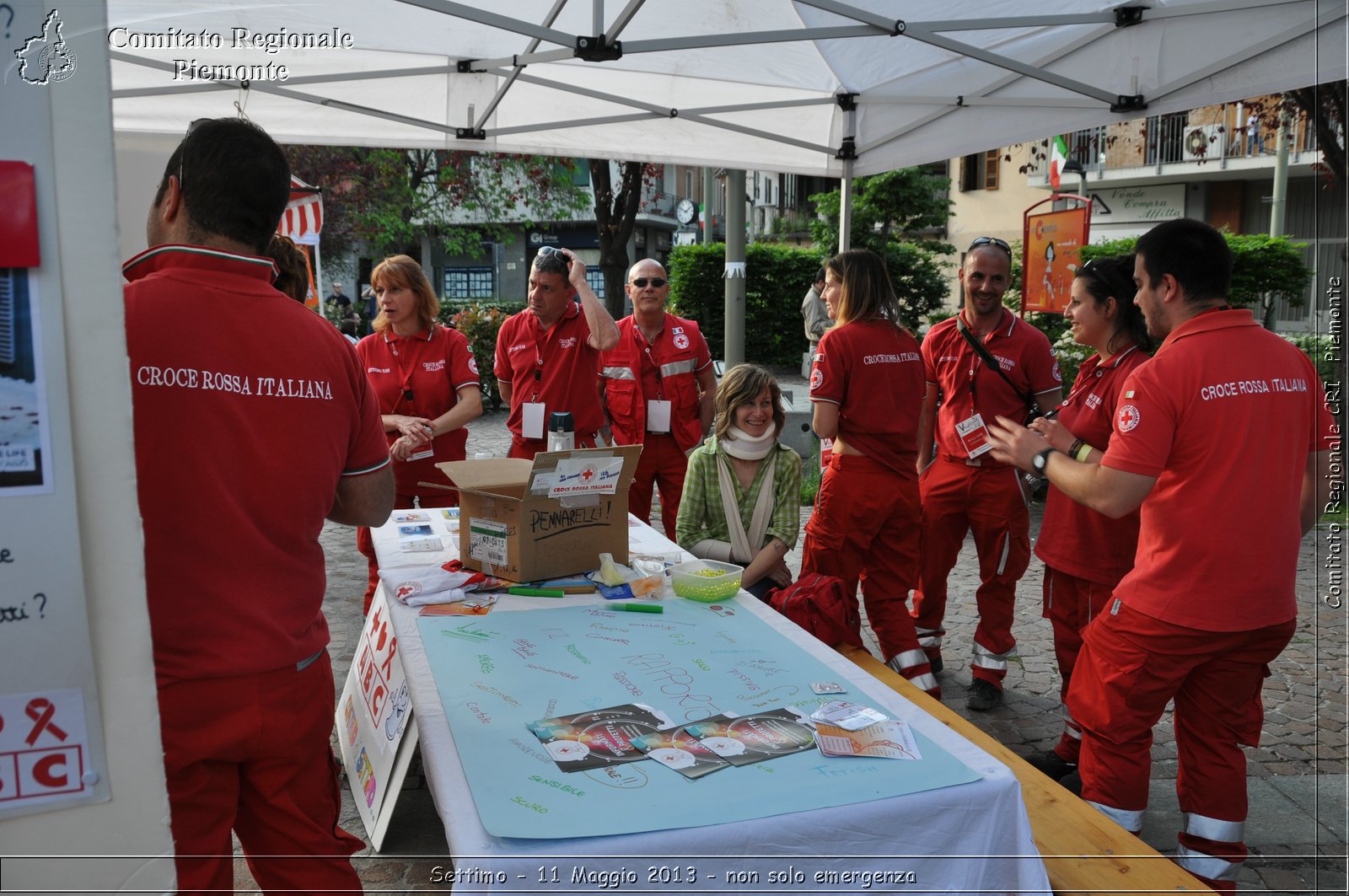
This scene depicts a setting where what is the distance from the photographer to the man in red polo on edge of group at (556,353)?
481cm

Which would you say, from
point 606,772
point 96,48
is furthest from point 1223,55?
point 96,48

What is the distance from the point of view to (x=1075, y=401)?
145 inches

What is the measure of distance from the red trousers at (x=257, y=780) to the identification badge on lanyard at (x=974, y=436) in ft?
10.1

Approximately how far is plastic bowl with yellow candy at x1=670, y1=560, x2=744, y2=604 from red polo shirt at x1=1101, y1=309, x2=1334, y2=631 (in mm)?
1081

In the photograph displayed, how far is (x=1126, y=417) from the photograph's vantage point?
2592mm

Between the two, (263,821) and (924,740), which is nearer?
(263,821)

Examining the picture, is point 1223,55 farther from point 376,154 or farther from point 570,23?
point 376,154

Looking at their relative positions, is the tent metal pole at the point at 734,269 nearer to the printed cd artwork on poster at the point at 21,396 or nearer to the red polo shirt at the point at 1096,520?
the red polo shirt at the point at 1096,520

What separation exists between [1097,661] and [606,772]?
5.59 ft

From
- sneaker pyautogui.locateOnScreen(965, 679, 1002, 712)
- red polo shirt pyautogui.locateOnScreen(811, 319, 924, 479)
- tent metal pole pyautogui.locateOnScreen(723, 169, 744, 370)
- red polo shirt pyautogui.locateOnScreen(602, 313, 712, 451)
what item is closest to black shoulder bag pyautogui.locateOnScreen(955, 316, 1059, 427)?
red polo shirt pyautogui.locateOnScreen(811, 319, 924, 479)

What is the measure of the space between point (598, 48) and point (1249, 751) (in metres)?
3.87

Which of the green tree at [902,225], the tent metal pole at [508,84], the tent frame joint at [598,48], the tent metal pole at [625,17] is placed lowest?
the tent frame joint at [598,48]

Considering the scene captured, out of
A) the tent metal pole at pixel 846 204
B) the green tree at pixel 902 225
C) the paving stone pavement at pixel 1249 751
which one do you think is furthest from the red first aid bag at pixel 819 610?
the green tree at pixel 902 225

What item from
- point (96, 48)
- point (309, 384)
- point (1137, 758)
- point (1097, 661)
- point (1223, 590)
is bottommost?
point (1137, 758)
